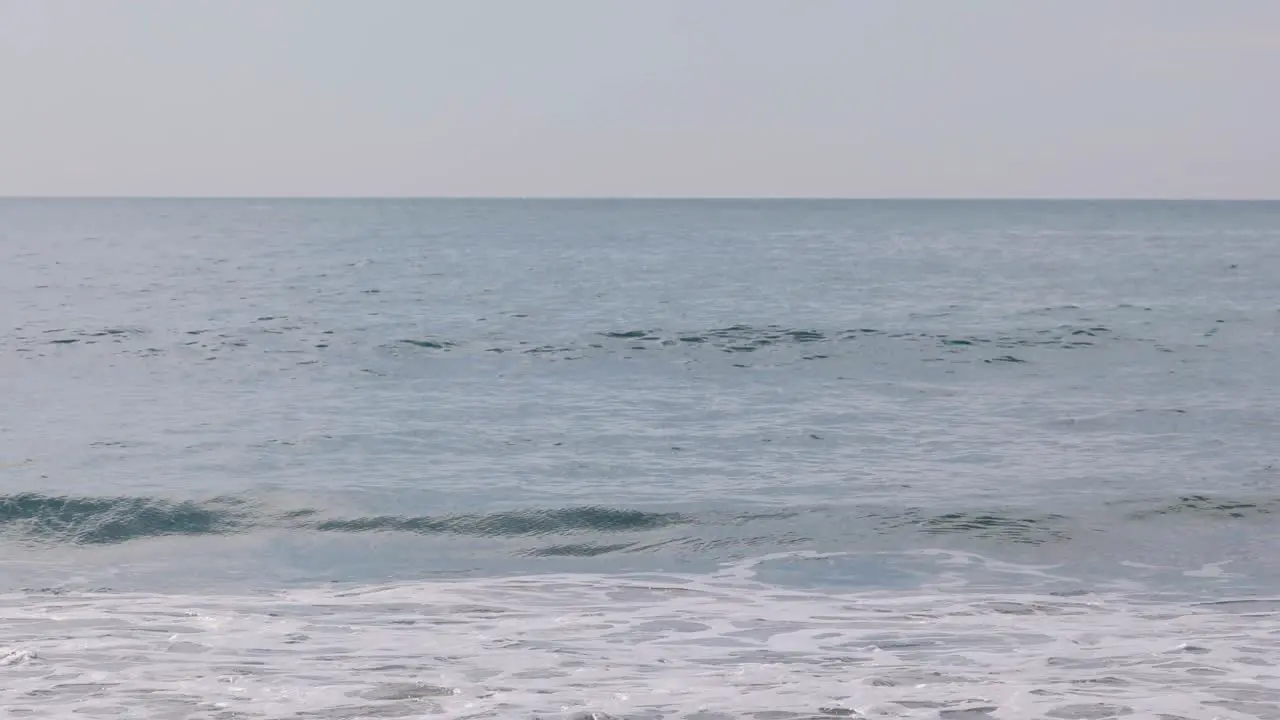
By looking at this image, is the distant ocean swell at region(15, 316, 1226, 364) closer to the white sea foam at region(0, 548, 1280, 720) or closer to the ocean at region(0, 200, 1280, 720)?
the ocean at region(0, 200, 1280, 720)

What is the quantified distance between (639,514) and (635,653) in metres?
4.84

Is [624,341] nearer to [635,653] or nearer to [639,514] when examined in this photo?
[639,514]

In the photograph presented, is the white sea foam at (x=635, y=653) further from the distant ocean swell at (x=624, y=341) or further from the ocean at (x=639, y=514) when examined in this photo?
the distant ocean swell at (x=624, y=341)

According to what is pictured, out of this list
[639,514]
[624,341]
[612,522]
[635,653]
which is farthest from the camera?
[624,341]

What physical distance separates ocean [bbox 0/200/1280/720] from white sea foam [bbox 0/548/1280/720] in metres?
0.04

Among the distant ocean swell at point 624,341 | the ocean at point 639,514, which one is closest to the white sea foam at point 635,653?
the ocean at point 639,514

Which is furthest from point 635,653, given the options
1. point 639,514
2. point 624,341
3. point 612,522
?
point 624,341

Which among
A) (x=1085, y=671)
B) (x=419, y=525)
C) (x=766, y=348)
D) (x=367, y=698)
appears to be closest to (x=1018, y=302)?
(x=766, y=348)

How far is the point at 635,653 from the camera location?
8.80 m

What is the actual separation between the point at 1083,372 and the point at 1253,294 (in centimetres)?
1835

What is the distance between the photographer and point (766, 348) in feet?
91.3

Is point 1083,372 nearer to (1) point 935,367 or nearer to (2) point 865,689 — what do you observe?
(1) point 935,367

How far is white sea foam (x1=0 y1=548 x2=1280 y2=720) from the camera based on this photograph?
7602 mm

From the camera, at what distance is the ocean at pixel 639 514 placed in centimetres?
816
